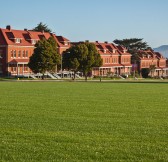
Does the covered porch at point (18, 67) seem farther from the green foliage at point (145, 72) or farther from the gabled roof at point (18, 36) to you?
the green foliage at point (145, 72)

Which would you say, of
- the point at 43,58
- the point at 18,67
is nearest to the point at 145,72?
the point at 18,67

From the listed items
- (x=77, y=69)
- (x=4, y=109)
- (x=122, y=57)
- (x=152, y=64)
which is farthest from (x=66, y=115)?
(x=152, y=64)

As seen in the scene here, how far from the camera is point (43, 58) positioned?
8031cm

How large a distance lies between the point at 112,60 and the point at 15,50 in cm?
4106

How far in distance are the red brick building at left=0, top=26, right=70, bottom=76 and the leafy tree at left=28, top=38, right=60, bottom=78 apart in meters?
8.63

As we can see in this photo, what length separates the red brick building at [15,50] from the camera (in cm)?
8881

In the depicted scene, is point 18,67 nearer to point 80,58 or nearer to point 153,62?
point 80,58

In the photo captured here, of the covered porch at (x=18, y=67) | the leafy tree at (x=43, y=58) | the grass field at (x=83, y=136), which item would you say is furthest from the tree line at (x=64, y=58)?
the grass field at (x=83, y=136)

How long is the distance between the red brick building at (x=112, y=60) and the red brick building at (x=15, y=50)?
25.7m

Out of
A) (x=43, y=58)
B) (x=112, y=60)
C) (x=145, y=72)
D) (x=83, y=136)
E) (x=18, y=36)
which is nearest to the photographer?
(x=83, y=136)

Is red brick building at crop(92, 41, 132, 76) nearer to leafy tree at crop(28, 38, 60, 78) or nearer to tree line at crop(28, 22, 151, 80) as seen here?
tree line at crop(28, 22, 151, 80)

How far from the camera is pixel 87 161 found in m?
9.23

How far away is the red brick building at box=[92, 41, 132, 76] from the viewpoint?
118994 millimetres

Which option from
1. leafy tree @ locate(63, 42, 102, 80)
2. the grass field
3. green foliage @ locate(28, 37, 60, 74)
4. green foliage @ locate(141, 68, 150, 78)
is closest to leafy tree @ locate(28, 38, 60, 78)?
green foliage @ locate(28, 37, 60, 74)
